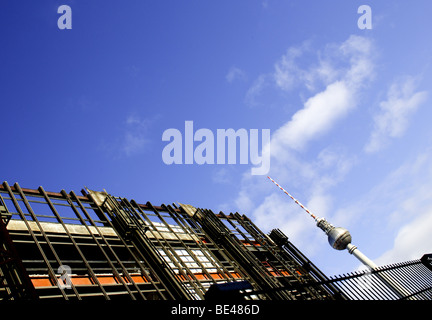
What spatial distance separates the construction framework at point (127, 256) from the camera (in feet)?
38.7

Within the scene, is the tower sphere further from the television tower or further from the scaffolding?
the scaffolding

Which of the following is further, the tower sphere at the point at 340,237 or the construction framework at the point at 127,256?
the tower sphere at the point at 340,237

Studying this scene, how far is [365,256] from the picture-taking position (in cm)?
5881

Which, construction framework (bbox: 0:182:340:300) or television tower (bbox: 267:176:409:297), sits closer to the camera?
construction framework (bbox: 0:182:340:300)

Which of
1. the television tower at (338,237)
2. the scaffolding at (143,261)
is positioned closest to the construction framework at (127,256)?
the scaffolding at (143,261)

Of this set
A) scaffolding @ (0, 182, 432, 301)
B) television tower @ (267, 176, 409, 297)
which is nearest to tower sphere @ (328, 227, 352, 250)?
television tower @ (267, 176, 409, 297)

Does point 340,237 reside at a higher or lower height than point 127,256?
higher

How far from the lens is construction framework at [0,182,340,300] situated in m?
11.8

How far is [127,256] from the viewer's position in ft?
56.5

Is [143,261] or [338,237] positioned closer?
[143,261]

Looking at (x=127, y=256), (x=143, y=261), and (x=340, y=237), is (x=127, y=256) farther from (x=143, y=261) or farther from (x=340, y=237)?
(x=340, y=237)

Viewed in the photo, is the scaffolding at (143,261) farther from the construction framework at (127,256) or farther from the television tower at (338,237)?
the television tower at (338,237)

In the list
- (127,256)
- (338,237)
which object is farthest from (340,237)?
(127,256)

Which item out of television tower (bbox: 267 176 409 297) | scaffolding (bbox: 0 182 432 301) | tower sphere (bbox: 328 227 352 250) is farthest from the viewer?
tower sphere (bbox: 328 227 352 250)
